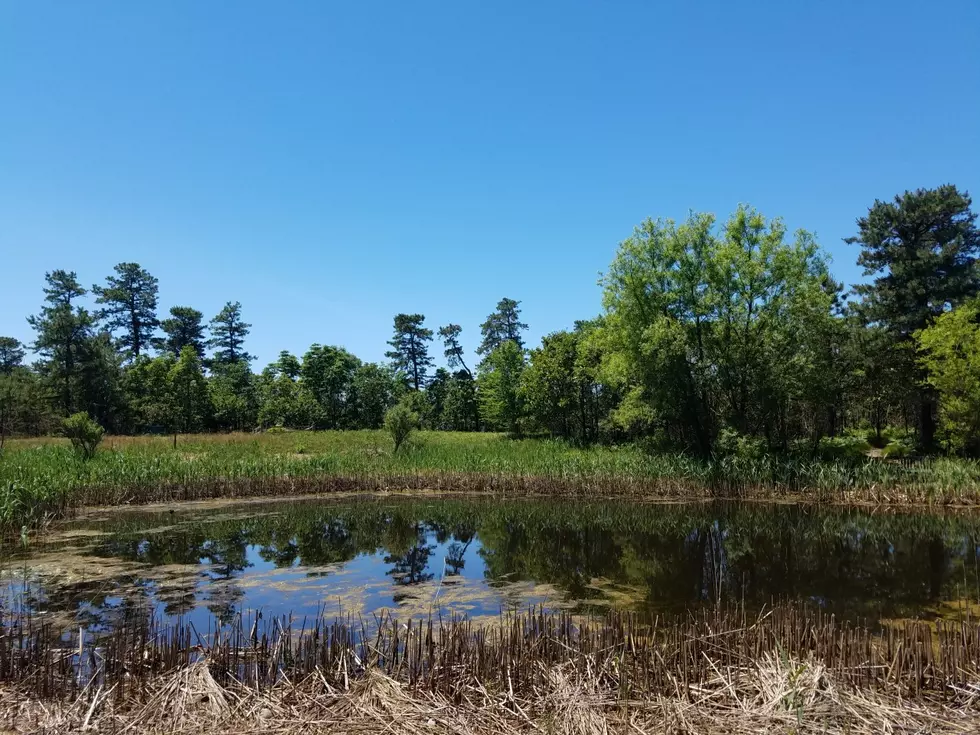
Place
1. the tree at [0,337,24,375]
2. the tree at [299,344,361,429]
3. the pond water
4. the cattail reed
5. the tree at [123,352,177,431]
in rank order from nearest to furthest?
the cattail reed < the pond water < the tree at [123,352,177,431] < the tree at [299,344,361,429] < the tree at [0,337,24,375]

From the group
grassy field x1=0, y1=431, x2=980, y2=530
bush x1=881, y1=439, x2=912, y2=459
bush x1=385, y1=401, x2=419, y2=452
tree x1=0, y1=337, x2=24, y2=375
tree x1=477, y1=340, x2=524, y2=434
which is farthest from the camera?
tree x1=0, y1=337, x2=24, y2=375

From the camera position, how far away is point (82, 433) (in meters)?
23.2

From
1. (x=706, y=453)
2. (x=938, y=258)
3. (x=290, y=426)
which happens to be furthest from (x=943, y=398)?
(x=290, y=426)

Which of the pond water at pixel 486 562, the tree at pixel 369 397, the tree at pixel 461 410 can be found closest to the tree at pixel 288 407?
the tree at pixel 369 397

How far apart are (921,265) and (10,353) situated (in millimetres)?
98413

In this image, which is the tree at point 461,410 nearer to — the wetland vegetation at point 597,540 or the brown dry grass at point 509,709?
the wetland vegetation at point 597,540

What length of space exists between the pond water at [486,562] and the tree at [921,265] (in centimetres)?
1334

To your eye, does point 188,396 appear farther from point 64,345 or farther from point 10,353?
point 10,353

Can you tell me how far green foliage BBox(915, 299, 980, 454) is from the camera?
22.7 metres

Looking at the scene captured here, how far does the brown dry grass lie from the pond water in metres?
3.53

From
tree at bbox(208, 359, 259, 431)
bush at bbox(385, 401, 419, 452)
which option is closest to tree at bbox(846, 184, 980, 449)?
bush at bbox(385, 401, 419, 452)

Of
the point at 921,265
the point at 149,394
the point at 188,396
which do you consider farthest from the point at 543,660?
the point at 149,394

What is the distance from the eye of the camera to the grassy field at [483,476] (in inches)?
754

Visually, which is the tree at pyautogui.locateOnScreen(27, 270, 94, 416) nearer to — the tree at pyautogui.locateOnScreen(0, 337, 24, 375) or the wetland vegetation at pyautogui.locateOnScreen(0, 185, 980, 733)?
the wetland vegetation at pyautogui.locateOnScreen(0, 185, 980, 733)
